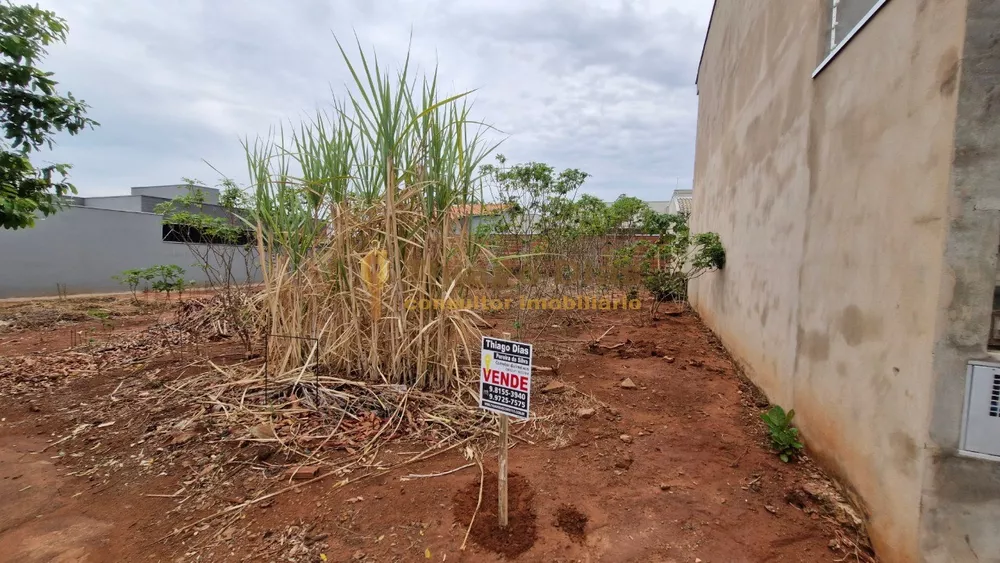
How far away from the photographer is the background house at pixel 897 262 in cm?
112

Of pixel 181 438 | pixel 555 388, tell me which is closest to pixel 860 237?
pixel 555 388

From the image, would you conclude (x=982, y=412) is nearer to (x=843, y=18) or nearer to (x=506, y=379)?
(x=506, y=379)

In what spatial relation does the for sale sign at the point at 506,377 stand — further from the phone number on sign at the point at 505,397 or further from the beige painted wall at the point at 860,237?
the beige painted wall at the point at 860,237

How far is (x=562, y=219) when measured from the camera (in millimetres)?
5754

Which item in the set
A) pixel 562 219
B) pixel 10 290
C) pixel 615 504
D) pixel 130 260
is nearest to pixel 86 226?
pixel 130 260

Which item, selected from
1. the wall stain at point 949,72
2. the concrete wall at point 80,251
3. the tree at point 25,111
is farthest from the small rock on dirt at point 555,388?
the concrete wall at point 80,251

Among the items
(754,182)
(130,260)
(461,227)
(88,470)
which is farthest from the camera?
(130,260)

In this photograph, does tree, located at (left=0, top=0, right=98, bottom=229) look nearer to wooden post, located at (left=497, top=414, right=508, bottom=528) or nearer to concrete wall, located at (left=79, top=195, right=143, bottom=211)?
wooden post, located at (left=497, top=414, right=508, bottom=528)

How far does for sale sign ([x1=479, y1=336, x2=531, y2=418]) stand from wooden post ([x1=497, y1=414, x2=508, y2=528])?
5 centimetres

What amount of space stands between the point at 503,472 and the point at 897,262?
1603 mm

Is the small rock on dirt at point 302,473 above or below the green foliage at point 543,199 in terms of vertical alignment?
below

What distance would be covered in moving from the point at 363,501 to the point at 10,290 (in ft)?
39.5

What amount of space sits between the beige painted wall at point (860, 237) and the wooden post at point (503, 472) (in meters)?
1.31

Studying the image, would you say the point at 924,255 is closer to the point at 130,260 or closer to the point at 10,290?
the point at 10,290
